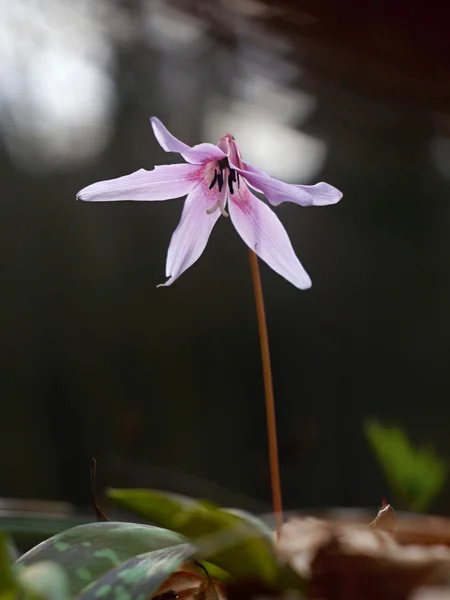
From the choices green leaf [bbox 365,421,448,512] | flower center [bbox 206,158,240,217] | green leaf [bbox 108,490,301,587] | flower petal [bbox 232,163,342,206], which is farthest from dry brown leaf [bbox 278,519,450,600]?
green leaf [bbox 365,421,448,512]

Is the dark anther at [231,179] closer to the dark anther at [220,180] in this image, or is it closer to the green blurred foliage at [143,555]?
the dark anther at [220,180]

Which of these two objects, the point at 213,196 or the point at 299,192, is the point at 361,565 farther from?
the point at 213,196

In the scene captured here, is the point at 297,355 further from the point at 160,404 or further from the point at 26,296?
the point at 26,296

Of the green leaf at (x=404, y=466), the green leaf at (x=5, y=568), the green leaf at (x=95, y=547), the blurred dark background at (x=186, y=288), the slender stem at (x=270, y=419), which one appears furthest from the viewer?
the blurred dark background at (x=186, y=288)

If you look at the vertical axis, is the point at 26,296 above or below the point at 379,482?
above

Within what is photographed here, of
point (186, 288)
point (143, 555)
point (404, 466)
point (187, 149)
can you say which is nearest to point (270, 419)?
point (143, 555)

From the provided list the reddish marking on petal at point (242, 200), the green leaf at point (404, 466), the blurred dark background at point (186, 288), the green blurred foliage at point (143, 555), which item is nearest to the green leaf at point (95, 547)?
the green blurred foliage at point (143, 555)

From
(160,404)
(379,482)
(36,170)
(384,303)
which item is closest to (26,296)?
(36,170)
